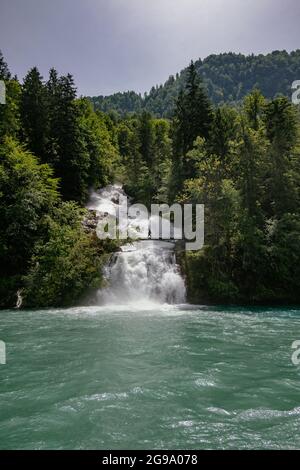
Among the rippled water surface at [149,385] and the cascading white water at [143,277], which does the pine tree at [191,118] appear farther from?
the rippled water surface at [149,385]

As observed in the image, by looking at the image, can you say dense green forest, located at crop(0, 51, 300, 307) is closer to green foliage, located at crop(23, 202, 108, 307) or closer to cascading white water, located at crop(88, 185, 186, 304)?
green foliage, located at crop(23, 202, 108, 307)

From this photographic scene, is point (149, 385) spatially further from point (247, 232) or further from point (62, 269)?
point (247, 232)

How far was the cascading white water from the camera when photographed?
71.2ft

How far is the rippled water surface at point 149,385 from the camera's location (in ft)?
22.1

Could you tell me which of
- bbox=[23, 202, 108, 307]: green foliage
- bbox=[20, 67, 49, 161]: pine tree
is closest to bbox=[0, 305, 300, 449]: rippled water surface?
bbox=[23, 202, 108, 307]: green foliage

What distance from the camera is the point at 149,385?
9.02 m

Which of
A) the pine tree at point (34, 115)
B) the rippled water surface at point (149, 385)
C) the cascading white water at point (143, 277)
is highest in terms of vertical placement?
the pine tree at point (34, 115)

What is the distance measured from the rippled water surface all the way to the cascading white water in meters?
5.71

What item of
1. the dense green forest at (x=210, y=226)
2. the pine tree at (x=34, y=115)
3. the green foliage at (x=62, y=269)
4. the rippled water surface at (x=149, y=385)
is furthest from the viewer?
the pine tree at (x=34, y=115)

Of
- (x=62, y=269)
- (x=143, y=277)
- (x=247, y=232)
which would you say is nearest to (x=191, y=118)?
(x=247, y=232)

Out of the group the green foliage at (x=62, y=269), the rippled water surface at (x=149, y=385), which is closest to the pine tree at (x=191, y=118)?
the green foliage at (x=62, y=269)

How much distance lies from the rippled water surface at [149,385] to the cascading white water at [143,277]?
571 centimetres

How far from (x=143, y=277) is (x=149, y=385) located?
13.4 metres

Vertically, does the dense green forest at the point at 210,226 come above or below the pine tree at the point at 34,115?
below
